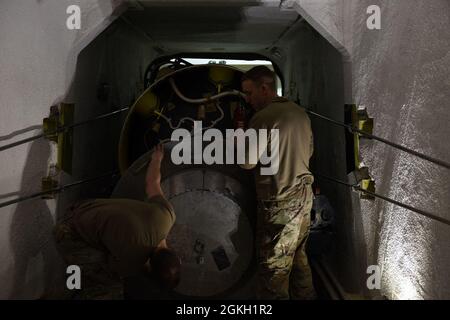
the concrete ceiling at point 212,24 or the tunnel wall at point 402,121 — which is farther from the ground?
the concrete ceiling at point 212,24

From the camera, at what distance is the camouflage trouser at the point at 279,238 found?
8.81 feet

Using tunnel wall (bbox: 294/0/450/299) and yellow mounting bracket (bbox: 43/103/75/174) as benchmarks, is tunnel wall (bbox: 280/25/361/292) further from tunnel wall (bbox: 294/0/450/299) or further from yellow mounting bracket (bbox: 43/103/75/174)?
yellow mounting bracket (bbox: 43/103/75/174)

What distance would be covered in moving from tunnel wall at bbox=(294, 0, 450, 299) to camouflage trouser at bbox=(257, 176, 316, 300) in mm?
530

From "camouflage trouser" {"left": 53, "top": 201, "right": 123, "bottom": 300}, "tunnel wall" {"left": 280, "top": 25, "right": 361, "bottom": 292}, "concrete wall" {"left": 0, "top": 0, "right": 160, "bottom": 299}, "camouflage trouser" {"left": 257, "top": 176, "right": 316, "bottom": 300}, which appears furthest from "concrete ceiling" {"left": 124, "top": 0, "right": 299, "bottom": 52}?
"camouflage trouser" {"left": 53, "top": 201, "right": 123, "bottom": 300}

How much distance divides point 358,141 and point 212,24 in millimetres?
2476

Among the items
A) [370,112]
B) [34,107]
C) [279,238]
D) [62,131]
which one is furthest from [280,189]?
[34,107]

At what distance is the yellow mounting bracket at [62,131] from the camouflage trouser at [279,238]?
4.71ft

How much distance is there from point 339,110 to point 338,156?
1.24ft

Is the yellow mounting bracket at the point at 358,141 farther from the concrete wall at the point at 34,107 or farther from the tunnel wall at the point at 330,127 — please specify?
the concrete wall at the point at 34,107

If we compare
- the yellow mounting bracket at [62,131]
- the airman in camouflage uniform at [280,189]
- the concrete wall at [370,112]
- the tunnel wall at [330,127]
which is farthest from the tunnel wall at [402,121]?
the yellow mounting bracket at [62,131]

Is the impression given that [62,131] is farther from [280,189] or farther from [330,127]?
[330,127]

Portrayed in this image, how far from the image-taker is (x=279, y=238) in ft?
8.78

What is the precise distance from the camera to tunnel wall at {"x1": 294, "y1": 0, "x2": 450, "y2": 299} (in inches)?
90.4

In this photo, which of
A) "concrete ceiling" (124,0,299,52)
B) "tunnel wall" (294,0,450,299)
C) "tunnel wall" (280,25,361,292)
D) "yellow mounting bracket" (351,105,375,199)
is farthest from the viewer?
"concrete ceiling" (124,0,299,52)
